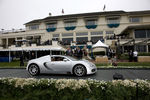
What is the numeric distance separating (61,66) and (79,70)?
113 cm

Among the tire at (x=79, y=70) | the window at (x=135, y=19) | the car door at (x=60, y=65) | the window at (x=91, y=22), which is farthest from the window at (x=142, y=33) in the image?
the car door at (x=60, y=65)

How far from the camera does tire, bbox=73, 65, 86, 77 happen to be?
6.53 metres

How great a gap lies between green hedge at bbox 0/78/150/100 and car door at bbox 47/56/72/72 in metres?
2.82

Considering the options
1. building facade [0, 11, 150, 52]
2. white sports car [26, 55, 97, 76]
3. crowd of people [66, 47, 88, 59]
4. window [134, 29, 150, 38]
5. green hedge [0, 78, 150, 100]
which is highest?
building facade [0, 11, 150, 52]

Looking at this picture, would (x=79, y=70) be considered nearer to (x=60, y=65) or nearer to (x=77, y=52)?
(x=60, y=65)

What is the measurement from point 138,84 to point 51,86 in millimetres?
2782

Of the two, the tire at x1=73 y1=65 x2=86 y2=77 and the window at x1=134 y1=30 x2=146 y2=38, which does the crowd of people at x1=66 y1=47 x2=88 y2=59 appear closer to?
the tire at x1=73 y1=65 x2=86 y2=77

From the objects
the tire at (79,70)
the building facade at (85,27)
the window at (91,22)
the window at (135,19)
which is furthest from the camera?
the window at (91,22)

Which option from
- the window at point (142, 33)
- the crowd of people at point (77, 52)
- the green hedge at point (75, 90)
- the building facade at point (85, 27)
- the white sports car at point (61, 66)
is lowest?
the green hedge at point (75, 90)

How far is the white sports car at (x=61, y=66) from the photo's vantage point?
654 cm

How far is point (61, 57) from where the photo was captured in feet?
23.0

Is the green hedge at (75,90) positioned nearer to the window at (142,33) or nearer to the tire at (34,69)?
the tire at (34,69)

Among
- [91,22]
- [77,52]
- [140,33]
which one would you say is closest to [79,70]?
[77,52]

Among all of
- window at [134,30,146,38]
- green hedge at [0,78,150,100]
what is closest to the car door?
green hedge at [0,78,150,100]
